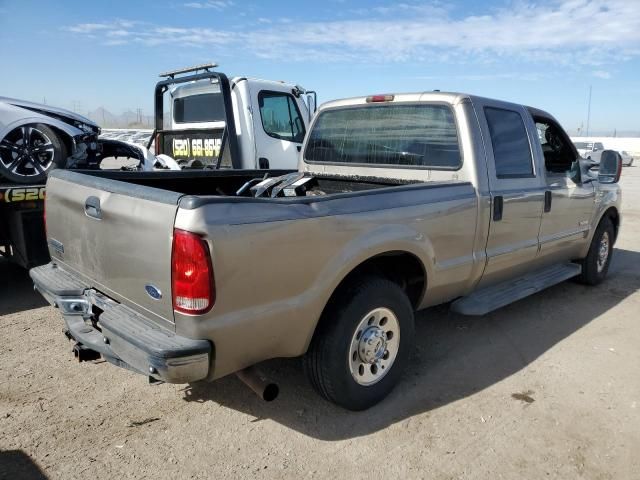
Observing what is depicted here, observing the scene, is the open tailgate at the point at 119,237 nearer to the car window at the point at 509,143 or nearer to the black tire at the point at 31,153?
the black tire at the point at 31,153

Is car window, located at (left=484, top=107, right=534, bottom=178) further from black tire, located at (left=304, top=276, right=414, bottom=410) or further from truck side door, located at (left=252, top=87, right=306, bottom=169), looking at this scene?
truck side door, located at (left=252, top=87, right=306, bottom=169)

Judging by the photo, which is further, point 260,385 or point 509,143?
point 509,143

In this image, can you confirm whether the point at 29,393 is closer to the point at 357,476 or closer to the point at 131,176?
the point at 131,176

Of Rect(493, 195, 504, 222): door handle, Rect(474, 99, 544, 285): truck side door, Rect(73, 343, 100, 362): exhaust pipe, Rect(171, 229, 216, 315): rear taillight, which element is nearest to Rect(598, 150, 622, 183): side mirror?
Rect(474, 99, 544, 285): truck side door

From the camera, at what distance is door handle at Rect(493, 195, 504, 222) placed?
3695 millimetres

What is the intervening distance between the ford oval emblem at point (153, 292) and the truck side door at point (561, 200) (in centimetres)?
330

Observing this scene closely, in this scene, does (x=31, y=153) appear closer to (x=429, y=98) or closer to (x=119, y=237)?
(x=119, y=237)

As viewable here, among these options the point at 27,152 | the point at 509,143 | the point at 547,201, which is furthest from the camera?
the point at 27,152

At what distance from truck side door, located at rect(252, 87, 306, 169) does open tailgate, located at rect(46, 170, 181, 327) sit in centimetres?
445

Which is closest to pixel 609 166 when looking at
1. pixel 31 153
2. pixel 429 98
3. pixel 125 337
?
pixel 429 98

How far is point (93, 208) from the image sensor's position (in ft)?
8.95

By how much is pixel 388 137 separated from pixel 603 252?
327 cm

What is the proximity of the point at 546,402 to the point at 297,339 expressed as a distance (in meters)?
1.74

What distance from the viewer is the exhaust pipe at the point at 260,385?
2582 mm
